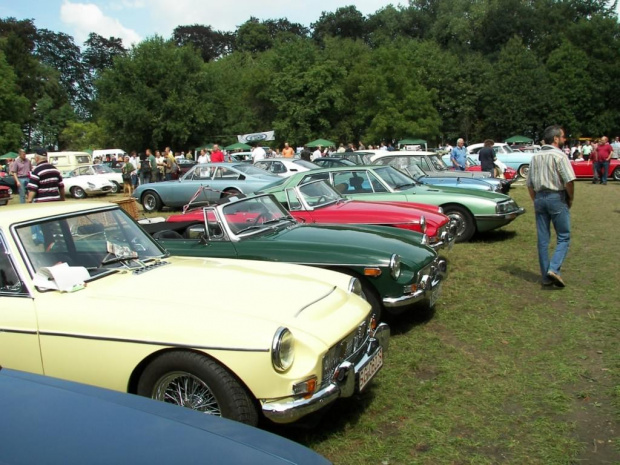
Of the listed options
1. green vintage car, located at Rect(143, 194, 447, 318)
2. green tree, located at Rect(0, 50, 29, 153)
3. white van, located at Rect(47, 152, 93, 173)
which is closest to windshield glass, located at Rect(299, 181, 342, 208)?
green vintage car, located at Rect(143, 194, 447, 318)

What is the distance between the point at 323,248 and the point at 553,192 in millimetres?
3002

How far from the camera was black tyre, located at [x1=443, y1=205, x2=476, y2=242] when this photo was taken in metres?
10.2

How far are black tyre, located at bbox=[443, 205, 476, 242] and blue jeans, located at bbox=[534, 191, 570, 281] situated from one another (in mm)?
3100

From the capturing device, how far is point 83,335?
347cm

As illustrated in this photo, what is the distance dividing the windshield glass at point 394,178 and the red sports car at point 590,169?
1565 cm

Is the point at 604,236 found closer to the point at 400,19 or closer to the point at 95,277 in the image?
the point at 95,277

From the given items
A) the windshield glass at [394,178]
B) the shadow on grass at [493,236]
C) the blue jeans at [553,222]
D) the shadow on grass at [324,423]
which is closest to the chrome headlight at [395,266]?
the shadow on grass at [324,423]

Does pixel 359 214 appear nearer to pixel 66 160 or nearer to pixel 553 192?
pixel 553 192

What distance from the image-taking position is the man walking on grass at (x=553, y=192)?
6699 mm

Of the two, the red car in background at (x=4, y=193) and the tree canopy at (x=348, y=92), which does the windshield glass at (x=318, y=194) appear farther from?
the tree canopy at (x=348, y=92)

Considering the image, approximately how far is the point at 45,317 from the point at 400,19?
9270 cm

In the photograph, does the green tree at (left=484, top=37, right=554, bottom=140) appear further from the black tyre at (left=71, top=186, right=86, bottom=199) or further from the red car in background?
the red car in background

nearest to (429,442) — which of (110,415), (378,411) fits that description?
(378,411)

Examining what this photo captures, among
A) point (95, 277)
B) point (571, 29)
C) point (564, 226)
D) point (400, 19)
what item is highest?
point (400, 19)
